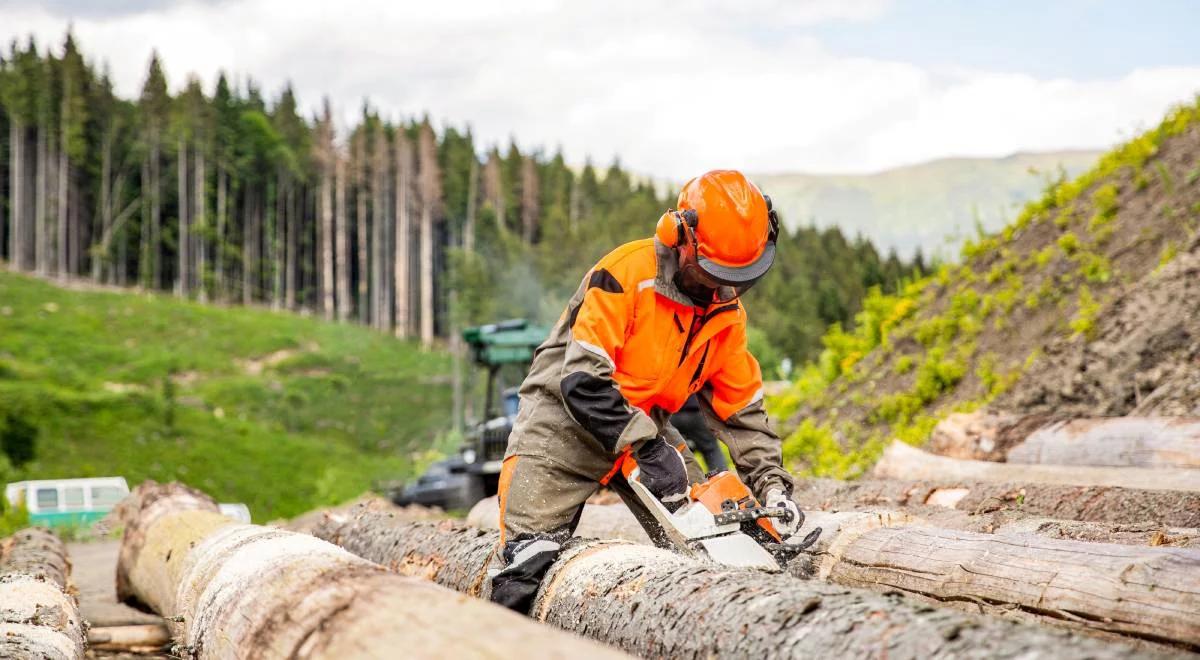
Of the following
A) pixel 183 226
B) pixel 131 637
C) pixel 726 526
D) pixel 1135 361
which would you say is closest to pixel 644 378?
pixel 726 526

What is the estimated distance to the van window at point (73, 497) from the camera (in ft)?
50.2

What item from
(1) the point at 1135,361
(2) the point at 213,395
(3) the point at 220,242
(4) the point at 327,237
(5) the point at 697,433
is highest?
(4) the point at 327,237

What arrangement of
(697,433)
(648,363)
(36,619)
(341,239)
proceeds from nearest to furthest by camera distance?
(648,363), (36,619), (697,433), (341,239)

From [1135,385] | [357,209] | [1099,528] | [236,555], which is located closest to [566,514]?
[236,555]

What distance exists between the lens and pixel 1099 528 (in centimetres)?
383

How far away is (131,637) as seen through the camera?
18.8 ft

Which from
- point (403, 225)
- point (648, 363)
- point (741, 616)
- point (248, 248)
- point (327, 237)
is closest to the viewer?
point (741, 616)

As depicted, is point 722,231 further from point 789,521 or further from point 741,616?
point 741,616

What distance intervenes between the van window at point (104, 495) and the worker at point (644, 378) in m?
13.8

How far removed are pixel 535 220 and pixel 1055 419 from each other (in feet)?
205

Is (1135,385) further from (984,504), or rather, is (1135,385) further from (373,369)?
(373,369)

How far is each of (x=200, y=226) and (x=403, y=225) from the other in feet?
37.0

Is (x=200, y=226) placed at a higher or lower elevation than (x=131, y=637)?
higher

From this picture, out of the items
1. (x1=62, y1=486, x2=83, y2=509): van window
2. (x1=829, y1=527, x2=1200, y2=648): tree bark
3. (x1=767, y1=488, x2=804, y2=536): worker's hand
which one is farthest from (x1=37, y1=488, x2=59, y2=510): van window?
(x1=829, y1=527, x2=1200, y2=648): tree bark
